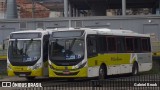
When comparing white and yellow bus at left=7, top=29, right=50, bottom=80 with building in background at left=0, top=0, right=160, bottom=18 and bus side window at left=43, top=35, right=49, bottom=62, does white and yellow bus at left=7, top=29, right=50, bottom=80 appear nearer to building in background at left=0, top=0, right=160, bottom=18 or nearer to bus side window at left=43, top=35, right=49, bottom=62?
bus side window at left=43, top=35, right=49, bottom=62

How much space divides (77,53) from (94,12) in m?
39.3

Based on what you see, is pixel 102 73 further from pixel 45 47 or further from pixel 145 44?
pixel 145 44

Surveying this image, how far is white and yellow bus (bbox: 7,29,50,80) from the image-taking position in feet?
78.2

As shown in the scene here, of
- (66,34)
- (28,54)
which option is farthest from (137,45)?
(28,54)

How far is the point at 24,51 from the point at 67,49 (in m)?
2.92

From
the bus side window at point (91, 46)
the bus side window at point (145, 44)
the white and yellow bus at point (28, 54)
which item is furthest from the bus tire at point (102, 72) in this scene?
the bus side window at point (145, 44)

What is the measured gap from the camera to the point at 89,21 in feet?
148

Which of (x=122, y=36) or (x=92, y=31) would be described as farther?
(x=122, y=36)

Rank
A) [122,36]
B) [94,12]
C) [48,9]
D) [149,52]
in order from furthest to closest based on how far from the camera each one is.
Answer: [48,9]
[94,12]
[149,52]
[122,36]

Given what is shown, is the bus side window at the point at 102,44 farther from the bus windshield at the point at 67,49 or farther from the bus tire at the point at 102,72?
the bus windshield at the point at 67,49

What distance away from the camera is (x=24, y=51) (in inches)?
945

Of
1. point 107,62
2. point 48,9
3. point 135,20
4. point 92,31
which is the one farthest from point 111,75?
point 48,9

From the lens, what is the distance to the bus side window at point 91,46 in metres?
22.6

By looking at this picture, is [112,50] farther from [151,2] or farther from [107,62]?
[151,2]
